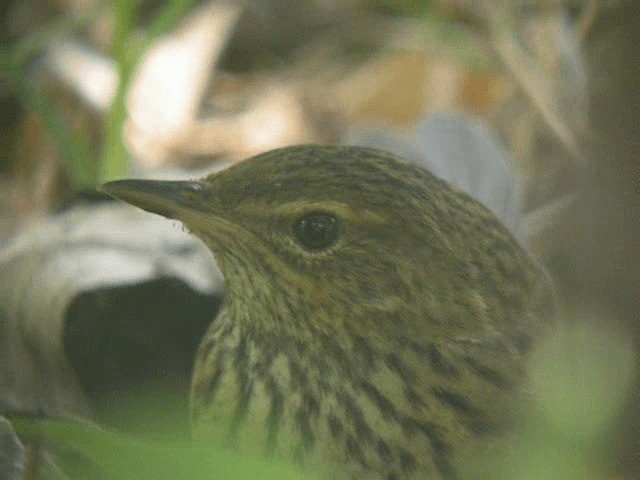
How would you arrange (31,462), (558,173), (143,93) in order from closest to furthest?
(31,462) → (558,173) → (143,93)

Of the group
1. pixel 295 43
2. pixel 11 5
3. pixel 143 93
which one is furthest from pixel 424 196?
pixel 295 43

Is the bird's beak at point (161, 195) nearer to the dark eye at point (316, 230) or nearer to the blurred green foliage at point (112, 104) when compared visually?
the dark eye at point (316, 230)

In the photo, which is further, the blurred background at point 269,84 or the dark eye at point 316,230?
the blurred background at point 269,84

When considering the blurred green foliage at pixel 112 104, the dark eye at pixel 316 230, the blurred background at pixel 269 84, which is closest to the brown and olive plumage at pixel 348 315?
the dark eye at pixel 316 230

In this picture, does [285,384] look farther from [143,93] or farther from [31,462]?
[143,93]

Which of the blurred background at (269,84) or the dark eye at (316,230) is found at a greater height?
the blurred background at (269,84)

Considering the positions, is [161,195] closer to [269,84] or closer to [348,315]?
[348,315]
